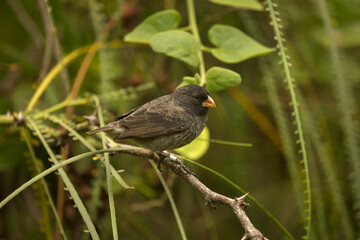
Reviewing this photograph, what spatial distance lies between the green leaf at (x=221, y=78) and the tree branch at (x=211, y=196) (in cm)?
40

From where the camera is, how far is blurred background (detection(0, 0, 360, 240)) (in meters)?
2.56

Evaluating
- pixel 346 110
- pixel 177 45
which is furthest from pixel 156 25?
pixel 346 110

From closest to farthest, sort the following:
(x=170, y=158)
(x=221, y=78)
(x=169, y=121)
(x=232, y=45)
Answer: (x=221, y=78)
(x=170, y=158)
(x=232, y=45)
(x=169, y=121)

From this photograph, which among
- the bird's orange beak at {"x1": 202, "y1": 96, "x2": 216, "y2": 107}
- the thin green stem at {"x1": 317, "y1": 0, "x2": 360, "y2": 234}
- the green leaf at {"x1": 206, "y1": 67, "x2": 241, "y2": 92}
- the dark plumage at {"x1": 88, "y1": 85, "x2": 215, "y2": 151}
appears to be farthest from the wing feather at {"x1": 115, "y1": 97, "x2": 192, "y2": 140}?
the thin green stem at {"x1": 317, "y1": 0, "x2": 360, "y2": 234}

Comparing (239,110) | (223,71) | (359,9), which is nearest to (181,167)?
(223,71)

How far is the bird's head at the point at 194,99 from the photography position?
243 cm

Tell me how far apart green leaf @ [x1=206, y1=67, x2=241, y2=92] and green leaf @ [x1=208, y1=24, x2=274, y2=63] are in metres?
0.23

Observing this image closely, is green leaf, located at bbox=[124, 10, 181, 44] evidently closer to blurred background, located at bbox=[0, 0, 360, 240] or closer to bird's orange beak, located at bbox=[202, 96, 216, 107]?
blurred background, located at bbox=[0, 0, 360, 240]

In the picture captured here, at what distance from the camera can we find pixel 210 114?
3781mm

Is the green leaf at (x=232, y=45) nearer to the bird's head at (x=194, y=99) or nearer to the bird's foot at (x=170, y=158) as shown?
the bird's head at (x=194, y=99)

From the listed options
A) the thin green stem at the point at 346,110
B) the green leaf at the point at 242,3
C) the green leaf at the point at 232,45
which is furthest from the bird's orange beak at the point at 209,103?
the thin green stem at the point at 346,110

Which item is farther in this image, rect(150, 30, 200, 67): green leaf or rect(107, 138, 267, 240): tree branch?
rect(150, 30, 200, 67): green leaf

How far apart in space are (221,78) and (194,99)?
47 cm

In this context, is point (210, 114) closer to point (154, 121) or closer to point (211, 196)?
point (154, 121)
